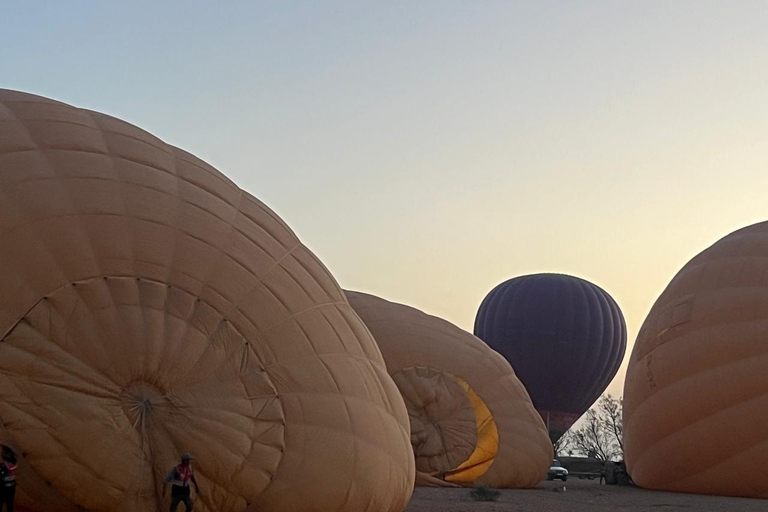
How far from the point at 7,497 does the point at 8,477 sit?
15 cm

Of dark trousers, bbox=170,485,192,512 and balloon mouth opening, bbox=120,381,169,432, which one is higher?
balloon mouth opening, bbox=120,381,169,432

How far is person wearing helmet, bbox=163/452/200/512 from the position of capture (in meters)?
6.96

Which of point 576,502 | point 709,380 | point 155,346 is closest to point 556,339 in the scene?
point 709,380

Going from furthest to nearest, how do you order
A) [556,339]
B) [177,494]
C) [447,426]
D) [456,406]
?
[556,339] → [456,406] → [447,426] → [177,494]

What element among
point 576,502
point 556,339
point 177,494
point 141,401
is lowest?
point 177,494

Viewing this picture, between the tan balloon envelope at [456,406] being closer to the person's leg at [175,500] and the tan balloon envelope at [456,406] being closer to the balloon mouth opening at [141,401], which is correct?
the balloon mouth opening at [141,401]

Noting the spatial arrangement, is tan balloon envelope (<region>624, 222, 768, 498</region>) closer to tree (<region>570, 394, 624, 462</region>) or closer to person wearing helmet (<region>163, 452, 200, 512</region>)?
person wearing helmet (<region>163, 452, 200, 512</region>)

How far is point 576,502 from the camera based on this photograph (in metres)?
12.9

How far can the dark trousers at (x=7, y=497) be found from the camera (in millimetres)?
6574

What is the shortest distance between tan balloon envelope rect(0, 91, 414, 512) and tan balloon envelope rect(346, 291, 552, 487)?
19.8 feet

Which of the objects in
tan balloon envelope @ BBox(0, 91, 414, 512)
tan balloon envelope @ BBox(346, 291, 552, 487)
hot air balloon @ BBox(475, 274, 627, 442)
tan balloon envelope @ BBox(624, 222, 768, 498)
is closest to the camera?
tan balloon envelope @ BBox(0, 91, 414, 512)

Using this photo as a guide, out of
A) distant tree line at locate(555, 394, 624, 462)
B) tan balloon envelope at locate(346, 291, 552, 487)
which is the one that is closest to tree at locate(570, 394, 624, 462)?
distant tree line at locate(555, 394, 624, 462)

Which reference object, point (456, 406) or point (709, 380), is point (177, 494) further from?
point (709, 380)

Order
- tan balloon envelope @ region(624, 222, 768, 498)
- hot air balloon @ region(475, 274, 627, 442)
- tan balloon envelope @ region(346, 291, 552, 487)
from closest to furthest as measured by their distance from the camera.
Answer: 1. tan balloon envelope @ region(624, 222, 768, 498)
2. tan balloon envelope @ region(346, 291, 552, 487)
3. hot air balloon @ region(475, 274, 627, 442)
